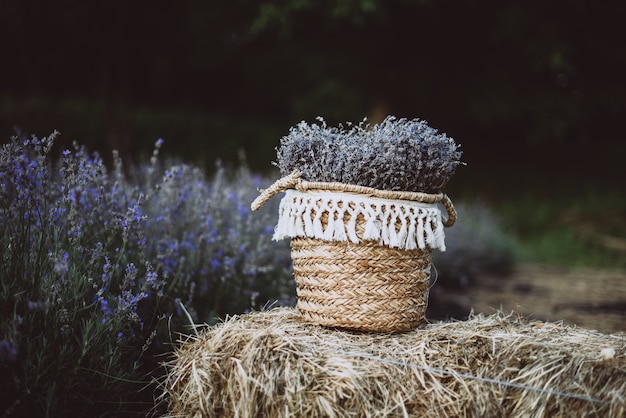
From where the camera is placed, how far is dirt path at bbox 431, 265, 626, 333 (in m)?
3.88

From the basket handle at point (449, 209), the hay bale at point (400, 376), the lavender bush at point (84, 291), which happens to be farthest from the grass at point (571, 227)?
the hay bale at point (400, 376)

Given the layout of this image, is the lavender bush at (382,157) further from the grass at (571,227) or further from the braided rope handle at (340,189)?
the grass at (571,227)

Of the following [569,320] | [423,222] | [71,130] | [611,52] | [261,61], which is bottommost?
[569,320]

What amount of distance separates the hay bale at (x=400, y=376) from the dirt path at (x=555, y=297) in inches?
51.6

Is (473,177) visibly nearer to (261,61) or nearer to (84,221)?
(261,61)

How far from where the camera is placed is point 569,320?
3.79 metres

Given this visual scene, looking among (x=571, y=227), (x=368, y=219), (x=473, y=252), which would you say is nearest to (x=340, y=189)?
(x=368, y=219)

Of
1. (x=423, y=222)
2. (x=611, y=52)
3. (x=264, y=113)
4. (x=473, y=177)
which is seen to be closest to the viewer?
(x=423, y=222)

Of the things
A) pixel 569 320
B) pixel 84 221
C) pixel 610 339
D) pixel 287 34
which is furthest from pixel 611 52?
pixel 84 221

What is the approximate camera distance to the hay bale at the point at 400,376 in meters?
1.95

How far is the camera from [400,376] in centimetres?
202

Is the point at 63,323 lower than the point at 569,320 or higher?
higher

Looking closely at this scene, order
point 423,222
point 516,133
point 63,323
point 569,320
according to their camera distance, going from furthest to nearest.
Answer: point 516,133 → point 569,320 → point 423,222 → point 63,323

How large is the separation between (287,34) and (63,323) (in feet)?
24.2
